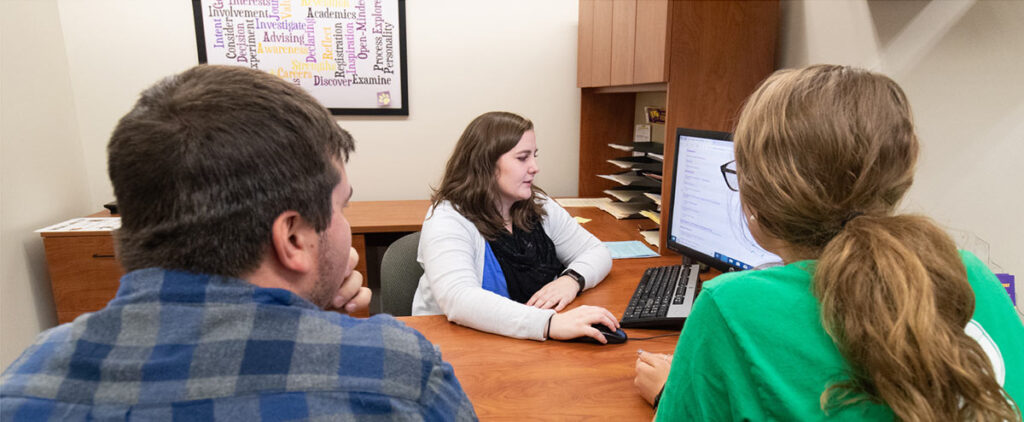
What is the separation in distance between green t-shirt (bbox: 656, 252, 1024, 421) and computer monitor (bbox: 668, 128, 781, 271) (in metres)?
0.57

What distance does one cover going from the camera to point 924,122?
1249 millimetres

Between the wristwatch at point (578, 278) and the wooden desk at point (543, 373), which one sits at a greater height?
the wristwatch at point (578, 278)

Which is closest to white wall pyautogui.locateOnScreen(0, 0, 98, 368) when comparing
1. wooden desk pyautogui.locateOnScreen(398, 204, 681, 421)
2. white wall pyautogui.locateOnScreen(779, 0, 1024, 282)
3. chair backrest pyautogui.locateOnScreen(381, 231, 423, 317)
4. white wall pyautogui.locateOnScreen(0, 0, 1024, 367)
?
white wall pyautogui.locateOnScreen(0, 0, 1024, 367)

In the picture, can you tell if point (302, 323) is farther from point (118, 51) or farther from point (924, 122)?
point (118, 51)

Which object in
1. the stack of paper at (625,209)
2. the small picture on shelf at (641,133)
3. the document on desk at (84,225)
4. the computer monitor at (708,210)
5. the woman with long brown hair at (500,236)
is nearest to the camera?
the computer monitor at (708,210)

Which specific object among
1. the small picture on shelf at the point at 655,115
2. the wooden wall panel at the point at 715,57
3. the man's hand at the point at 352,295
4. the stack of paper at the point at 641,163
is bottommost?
the man's hand at the point at 352,295

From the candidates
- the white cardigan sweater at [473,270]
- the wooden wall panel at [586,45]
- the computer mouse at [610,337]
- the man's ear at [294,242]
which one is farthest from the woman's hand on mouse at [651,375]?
the wooden wall panel at [586,45]

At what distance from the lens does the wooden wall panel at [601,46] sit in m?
2.30

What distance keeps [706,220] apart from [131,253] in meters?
1.21

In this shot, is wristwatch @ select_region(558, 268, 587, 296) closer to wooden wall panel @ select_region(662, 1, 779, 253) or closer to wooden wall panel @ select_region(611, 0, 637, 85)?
wooden wall panel @ select_region(662, 1, 779, 253)

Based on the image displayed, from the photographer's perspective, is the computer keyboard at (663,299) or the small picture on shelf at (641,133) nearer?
the computer keyboard at (663,299)

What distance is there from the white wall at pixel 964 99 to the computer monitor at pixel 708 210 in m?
0.35

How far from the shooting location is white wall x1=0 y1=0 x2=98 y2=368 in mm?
2164

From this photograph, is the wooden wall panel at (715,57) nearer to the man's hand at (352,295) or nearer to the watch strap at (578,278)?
the watch strap at (578,278)
